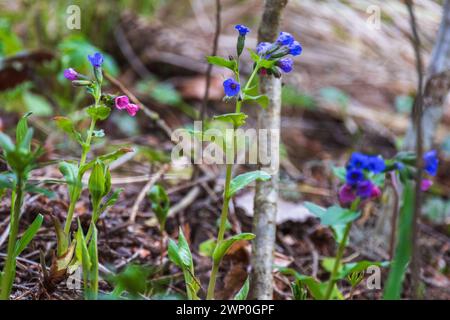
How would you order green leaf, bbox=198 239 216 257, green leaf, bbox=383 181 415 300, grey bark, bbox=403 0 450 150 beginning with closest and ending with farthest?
green leaf, bbox=383 181 415 300
green leaf, bbox=198 239 216 257
grey bark, bbox=403 0 450 150

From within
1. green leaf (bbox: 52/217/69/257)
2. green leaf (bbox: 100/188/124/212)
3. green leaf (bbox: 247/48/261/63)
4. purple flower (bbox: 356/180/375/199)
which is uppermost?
green leaf (bbox: 247/48/261/63)

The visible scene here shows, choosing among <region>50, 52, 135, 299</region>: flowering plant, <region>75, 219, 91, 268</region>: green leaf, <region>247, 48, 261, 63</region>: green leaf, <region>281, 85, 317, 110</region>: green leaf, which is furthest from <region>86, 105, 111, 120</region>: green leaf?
<region>281, 85, 317, 110</region>: green leaf

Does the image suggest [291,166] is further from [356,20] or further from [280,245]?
[356,20]

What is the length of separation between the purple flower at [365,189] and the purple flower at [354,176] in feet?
0.04

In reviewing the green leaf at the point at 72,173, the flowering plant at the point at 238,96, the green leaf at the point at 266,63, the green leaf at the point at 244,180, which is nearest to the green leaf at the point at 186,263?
the flowering plant at the point at 238,96

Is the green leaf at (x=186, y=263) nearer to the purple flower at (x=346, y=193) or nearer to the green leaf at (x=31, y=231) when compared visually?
the green leaf at (x=31, y=231)

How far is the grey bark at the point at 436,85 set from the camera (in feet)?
7.59

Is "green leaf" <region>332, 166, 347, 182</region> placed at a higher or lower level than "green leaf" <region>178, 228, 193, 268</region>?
higher

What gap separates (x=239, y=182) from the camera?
1457 millimetres

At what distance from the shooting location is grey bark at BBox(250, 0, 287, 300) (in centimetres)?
173

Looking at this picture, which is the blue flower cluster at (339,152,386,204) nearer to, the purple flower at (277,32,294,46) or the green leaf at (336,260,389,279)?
the green leaf at (336,260,389,279)

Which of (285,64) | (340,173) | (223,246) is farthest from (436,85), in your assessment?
(223,246)

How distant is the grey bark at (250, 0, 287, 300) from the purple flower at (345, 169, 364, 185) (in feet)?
1.07

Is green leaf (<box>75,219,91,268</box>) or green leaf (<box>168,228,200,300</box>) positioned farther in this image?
green leaf (<box>168,228,200,300</box>)
